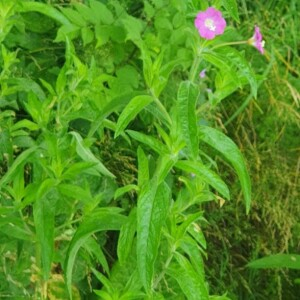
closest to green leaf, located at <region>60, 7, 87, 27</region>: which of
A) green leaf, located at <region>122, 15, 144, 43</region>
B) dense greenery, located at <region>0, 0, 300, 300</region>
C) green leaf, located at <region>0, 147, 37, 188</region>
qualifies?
dense greenery, located at <region>0, 0, 300, 300</region>

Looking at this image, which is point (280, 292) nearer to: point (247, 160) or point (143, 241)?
point (247, 160)

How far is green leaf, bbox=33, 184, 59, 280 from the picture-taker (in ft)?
4.44

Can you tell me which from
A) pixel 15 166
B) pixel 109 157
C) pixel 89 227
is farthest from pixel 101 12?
pixel 89 227

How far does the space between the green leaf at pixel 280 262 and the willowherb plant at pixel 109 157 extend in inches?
13.9

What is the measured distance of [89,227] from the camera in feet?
4.45

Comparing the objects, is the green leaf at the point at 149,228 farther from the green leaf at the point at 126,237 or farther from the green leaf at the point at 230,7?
the green leaf at the point at 230,7

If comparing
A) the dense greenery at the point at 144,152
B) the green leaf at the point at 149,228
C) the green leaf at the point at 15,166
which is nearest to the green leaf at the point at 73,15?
the dense greenery at the point at 144,152

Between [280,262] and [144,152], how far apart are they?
1.81 ft

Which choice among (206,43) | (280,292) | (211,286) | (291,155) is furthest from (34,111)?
(291,155)

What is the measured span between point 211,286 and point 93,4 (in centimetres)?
98

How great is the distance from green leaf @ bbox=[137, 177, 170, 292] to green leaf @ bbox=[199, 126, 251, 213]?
0.46 ft

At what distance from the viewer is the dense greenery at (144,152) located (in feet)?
4.38

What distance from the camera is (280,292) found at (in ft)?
8.07

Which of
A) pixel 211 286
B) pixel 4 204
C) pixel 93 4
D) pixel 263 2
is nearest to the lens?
pixel 4 204
